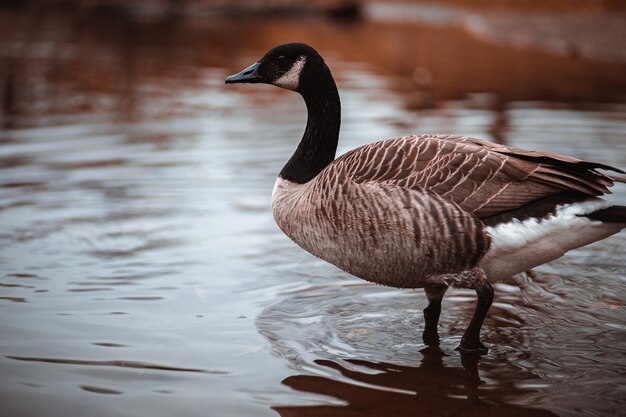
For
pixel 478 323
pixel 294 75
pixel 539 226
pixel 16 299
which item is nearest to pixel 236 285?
pixel 16 299

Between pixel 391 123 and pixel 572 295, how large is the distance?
19.3 ft

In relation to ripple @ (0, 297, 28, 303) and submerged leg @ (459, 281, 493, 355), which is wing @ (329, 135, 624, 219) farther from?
ripple @ (0, 297, 28, 303)

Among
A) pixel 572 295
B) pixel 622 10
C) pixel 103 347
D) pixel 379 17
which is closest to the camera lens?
pixel 103 347

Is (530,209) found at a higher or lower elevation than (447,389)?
higher

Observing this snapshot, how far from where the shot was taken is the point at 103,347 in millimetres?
5176

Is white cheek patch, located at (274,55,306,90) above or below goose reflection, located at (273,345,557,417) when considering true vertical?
above

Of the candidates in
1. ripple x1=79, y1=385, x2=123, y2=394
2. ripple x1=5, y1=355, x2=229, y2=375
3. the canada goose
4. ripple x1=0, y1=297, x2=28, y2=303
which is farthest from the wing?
ripple x1=0, y1=297, x2=28, y2=303

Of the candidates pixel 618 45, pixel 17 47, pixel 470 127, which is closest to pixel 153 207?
pixel 470 127

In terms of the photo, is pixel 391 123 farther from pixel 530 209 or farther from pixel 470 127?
pixel 530 209

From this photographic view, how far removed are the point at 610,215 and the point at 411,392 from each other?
4.82ft

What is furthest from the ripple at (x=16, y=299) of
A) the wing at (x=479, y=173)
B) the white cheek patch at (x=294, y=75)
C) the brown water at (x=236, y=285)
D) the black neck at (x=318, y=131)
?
the wing at (x=479, y=173)

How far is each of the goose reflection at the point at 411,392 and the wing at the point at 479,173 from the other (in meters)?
0.97

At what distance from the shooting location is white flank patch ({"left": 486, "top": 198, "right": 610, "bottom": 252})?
467cm

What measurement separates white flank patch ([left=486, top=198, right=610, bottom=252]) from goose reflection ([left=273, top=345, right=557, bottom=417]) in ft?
2.54
